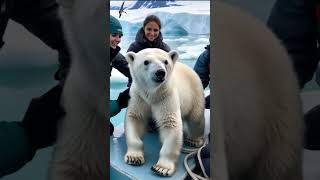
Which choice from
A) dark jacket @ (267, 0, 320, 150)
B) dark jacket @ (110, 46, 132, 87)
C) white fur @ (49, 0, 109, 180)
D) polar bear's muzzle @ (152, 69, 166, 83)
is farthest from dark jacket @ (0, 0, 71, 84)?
dark jacket @ (267, 0, 320, 150)

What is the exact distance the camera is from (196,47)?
6.25 feet

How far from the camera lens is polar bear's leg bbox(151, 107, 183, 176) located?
1.82m

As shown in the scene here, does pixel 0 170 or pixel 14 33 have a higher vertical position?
pixel 14 33

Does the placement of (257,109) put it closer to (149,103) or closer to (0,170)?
(149,103)

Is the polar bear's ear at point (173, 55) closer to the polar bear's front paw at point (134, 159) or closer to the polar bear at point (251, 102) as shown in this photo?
the polar bear at point (251, 102)

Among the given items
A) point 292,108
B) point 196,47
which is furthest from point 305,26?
point 196,47

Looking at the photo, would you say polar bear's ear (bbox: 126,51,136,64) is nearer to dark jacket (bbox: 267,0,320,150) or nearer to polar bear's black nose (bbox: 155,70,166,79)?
polar bear's black nose (bbox: 155,70,166,79)

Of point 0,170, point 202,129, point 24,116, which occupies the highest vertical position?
point 24,116

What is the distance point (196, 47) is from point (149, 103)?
38cm

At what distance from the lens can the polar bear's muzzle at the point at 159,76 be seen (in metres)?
1.80

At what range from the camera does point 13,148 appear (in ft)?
5.92

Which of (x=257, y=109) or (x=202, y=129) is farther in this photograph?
(x=202, y=129)

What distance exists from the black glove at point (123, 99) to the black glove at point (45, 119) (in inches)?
11.6

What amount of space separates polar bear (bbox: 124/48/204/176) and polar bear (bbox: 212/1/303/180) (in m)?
0.17
